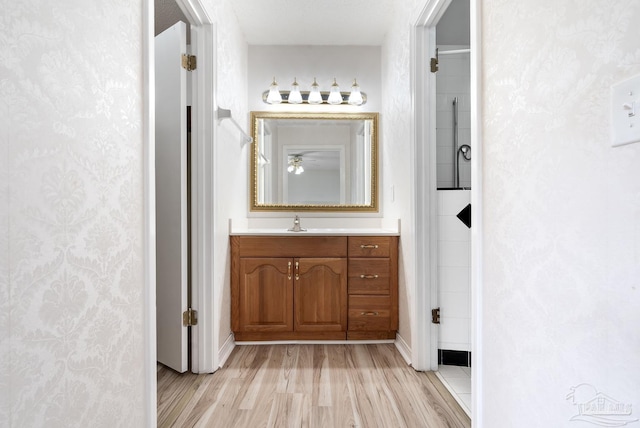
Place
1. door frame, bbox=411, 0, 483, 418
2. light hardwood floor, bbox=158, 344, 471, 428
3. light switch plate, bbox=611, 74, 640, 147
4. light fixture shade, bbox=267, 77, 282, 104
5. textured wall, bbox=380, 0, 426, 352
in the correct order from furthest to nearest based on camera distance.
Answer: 1. light fixture shade, bbox=267, 77, 282, 104
2. textured wall, bbox=380, 0, 426, 352
3. door frame, bbox=411, 0, 483, 418
4. light hardwood floor, bbox=158, 344, 471, 428
5. light switch plate, bbox=611, 74, 640, 147

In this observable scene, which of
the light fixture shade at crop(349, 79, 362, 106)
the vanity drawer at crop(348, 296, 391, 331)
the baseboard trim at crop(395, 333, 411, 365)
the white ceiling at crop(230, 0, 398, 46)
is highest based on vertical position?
the white ceiling at crop(230, 0, 398, 46)

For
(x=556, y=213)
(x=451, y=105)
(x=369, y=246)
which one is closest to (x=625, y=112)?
(x=556, y=213)

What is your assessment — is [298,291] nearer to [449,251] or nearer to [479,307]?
[449,251]

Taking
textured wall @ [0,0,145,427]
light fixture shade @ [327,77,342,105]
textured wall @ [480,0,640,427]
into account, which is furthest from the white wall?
textured wall @ [480,0,640,427]

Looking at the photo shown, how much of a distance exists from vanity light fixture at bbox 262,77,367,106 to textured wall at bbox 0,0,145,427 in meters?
2.00

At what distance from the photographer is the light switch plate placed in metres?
0.66

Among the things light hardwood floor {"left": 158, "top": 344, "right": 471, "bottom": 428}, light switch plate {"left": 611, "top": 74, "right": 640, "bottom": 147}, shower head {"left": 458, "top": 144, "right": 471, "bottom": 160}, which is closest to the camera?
light switch plate {"left": 611, "top": 74, "right": 640, "bottom": 147}

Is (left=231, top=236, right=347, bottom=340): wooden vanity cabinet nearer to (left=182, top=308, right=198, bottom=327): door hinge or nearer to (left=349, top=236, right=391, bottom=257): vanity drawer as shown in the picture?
(left=349, top=236, right=391, bottom=257): vanity drawer

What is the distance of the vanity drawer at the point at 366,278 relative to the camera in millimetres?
2639

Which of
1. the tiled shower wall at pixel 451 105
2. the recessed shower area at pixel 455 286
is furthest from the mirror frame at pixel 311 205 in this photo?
the recessed shower area at pixel 455 286

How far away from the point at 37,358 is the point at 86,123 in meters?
0.58

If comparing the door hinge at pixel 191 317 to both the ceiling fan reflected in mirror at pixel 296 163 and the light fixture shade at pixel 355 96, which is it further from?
the light fixture shade at pixel 355 96

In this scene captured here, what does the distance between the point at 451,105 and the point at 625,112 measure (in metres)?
2.41

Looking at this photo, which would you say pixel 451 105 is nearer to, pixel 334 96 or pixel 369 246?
pixel 334 96
